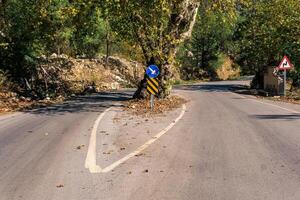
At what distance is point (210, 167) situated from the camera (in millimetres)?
9289

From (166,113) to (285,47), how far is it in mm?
17941

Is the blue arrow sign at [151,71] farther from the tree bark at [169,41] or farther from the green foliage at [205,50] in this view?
the green foliage at [205,50]

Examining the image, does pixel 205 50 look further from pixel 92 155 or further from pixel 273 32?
pixel 92 155

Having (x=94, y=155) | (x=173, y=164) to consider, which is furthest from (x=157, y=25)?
(x=173, y=164)

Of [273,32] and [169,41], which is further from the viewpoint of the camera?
[273,32]

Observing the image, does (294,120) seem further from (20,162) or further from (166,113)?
(20,162)

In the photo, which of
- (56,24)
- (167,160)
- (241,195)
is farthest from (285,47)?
(241,195)

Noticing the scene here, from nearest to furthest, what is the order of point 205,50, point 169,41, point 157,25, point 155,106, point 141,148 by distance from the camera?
point 141,148, point 155,106, point 157,25, point 169,41, point 205,50

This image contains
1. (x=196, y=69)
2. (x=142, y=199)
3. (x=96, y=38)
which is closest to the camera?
(x=142, y=199)

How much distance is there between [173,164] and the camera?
962 cm

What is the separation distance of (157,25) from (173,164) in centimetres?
1406

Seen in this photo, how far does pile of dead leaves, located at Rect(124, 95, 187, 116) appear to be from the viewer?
19837mm

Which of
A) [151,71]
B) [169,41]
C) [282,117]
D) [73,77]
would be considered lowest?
[282,117]

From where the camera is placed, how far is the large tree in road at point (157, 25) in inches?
855
